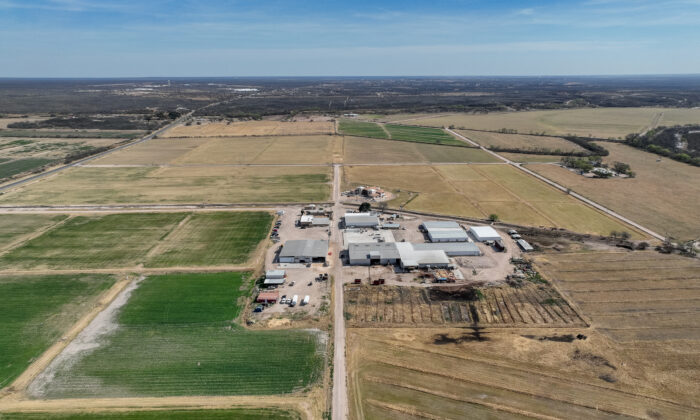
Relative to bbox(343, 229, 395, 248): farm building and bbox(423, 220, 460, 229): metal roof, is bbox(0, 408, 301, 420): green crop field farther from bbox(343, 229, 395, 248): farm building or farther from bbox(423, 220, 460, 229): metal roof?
bbox(423, 220, 460, 229): metal roof

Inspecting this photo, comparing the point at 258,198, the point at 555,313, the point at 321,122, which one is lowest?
the point at 555,313

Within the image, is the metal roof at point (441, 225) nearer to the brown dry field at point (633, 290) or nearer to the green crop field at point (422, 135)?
the brown dry field at point (633, 290)

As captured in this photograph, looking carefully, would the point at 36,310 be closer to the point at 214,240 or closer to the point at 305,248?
the point at 214,240

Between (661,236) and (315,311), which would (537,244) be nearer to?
(661,236)

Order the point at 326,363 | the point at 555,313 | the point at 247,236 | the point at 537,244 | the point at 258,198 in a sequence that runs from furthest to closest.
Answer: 1. the point at 258,198
2. the point at 247,236
3. the point at 537,244
4. the point at 555,313
5. the point at 326,363

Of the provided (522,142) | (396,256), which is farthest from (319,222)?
(522,142)

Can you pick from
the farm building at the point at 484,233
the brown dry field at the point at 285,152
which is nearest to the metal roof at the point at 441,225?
the farm building at the point at 484,233

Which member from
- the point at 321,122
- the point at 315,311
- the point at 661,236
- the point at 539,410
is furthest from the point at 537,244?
the point at 321,122
